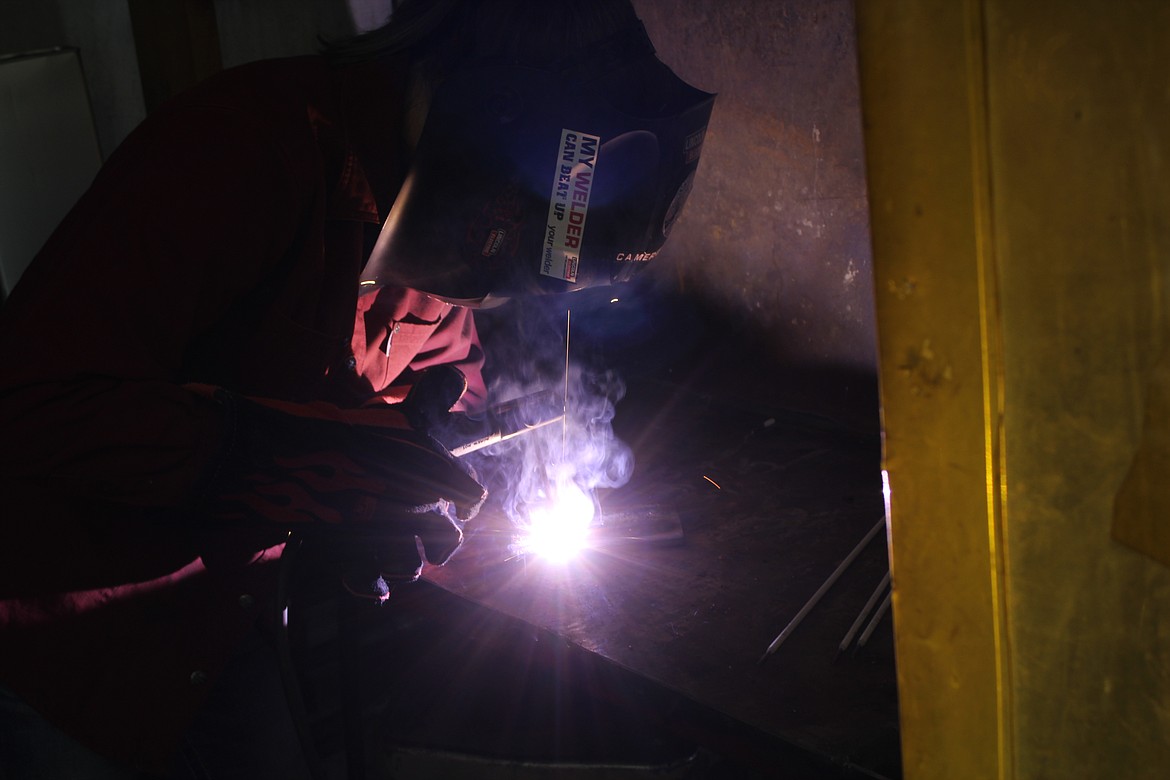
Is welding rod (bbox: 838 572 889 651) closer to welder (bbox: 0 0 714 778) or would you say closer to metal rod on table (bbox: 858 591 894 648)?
metal rod on table (bbox: 858 591 894 648)

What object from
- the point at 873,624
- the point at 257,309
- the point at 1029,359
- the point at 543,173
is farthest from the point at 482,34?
the point at 873,624

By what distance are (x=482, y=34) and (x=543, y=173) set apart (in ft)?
0.78

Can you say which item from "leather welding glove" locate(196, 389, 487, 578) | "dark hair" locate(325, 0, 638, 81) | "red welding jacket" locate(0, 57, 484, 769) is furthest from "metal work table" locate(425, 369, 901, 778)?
"dark hair" locate(325, 0, 638, 81)

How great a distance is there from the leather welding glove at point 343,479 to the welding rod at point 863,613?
63 cm

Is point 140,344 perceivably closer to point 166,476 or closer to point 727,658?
point 166,476

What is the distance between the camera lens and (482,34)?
1.35 m

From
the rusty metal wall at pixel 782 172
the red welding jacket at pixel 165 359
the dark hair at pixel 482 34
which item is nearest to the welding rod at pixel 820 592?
the rusty metal wall at pixel 782 172

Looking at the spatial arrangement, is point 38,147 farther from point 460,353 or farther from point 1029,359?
point 1029,359

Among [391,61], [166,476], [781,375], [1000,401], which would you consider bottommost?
[781,375]

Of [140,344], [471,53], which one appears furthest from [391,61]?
[140,344]

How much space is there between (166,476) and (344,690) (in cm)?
67

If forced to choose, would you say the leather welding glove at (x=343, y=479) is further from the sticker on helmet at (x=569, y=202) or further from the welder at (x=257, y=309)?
the sticker on helmet at (x=569, y=202)

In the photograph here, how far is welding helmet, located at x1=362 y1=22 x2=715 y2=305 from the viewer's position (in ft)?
4.40

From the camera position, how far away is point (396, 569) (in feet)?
4.69
